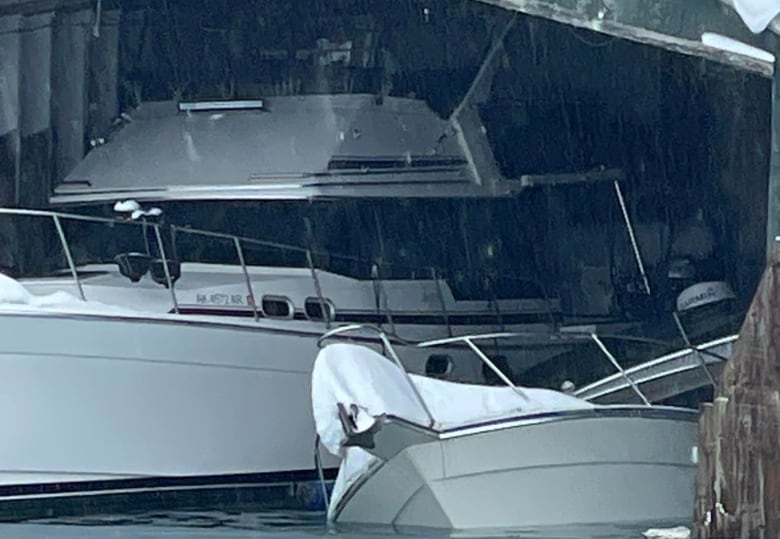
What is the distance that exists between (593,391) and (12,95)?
7159 millimetres

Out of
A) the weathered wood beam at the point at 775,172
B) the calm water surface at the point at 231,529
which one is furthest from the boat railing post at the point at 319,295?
the weathered wood beam at the point at 775,172

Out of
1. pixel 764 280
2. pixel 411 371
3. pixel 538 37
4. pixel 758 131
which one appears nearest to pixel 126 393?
pixel 411 371

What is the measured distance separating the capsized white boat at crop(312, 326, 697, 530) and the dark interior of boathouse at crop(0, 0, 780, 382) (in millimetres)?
4908

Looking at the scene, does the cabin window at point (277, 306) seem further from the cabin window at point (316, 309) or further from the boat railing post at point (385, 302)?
the boat railing post at point (385, 302)

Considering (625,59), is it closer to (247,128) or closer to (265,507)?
(247,128)

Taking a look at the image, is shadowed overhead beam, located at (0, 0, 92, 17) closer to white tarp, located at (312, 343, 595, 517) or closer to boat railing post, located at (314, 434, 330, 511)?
boat railing post, located at (314, 434, 330, 511)

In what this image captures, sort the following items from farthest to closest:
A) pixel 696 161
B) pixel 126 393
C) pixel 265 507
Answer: pixel 696 161, pixel 265 507, pixel 126 393

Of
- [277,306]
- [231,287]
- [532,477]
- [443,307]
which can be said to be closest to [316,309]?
[277,306]

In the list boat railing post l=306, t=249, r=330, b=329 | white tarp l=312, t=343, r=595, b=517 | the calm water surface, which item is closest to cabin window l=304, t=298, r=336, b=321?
boat railing post l=306, t=249, r=330, b=329

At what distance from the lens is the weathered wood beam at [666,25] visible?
29.2 ft

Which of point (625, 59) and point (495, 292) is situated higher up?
point (625, 59)

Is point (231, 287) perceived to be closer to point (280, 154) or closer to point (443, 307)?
point (280, 154)

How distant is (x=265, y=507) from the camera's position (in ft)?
40.7

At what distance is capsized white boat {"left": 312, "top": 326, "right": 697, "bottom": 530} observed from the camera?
9719mm
